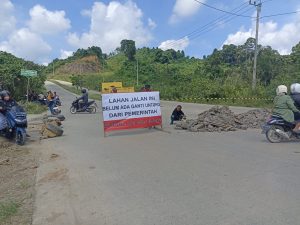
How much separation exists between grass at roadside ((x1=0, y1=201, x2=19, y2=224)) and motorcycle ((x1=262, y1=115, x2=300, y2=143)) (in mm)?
7477

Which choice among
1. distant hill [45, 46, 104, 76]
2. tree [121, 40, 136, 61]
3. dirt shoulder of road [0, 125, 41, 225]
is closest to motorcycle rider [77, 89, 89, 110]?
dirt shoulder of road [0, 125, 41, 225]

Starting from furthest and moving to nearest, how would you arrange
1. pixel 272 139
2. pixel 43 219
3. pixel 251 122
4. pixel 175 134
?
pixel 251 122
pixel 175 134
pixel 272 139
pixel 43 219

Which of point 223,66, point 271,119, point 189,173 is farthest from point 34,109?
point 223,66

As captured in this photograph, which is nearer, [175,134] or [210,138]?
[210,138]

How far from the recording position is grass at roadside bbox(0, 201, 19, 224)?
17.7ft

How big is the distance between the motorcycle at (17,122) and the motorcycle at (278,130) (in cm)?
690

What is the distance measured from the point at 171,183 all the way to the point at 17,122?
684cm

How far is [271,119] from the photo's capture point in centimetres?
1153

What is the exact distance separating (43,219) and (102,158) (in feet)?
14.2

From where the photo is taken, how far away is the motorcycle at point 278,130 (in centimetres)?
1132

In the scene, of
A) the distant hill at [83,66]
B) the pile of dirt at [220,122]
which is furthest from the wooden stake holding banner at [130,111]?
the distant hill at [83,66]

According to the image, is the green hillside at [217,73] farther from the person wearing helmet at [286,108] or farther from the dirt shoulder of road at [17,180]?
the dirt shoulder of road at [17,180]

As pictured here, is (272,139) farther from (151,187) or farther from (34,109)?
(34,109)

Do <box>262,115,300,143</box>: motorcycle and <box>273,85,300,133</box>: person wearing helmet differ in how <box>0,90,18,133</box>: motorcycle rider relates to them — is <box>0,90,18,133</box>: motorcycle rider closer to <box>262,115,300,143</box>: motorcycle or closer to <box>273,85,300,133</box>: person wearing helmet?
<box>262,115,300,143</box>: motorcycle
